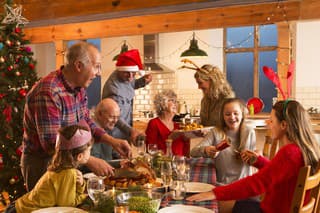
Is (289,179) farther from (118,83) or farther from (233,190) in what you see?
(118,83)

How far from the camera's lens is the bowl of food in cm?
157

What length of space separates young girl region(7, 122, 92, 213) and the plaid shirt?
393 millimetres

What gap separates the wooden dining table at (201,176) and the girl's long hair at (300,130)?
1.80 feet

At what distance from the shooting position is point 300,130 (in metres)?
2.20

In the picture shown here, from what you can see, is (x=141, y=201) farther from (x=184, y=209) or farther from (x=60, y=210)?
(x=60, y=210)

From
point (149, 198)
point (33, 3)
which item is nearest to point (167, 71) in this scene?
point (33, 3)

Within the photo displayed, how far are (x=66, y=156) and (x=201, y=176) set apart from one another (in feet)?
3.26

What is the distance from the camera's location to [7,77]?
4176 millimetres

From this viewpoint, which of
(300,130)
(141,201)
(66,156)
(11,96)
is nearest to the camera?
(141,201)

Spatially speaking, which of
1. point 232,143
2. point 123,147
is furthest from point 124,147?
point 232,143

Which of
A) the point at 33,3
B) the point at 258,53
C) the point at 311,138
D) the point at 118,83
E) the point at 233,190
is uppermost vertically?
the point at 33,3

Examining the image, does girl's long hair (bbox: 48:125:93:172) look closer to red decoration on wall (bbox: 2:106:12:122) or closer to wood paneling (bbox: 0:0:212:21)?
red decoration on wall (bbox: 2:106:12:122)

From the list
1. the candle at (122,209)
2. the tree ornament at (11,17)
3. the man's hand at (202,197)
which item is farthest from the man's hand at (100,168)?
the tree ornament at (11,17)

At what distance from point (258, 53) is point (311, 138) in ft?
20.7
